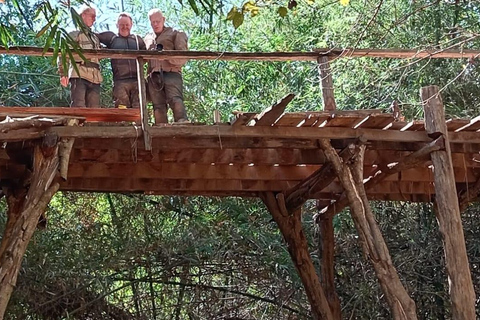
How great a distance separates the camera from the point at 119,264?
865 cm

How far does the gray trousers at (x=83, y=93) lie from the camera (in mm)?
5758

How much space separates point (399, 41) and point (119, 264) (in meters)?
4.08

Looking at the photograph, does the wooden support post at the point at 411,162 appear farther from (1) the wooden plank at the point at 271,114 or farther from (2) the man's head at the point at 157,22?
(2) the man's head at the point at 157,22

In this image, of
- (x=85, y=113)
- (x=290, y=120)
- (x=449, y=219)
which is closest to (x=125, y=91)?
(x=85, y=113)

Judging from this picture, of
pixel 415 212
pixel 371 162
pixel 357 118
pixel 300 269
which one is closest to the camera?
pixel 357 118

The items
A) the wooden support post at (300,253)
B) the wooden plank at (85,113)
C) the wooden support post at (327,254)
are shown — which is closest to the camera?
the wooden plank at (85,113)

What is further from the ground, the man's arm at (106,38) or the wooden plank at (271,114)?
the man's arm at (106,38)

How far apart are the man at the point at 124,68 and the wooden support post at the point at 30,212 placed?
1.27 m

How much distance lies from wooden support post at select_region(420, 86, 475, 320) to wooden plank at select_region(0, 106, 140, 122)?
79.3 inches

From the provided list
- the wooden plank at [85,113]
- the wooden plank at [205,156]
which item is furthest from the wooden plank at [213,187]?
the wooden plank at [85,113]

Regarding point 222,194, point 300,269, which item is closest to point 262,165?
point 222,194

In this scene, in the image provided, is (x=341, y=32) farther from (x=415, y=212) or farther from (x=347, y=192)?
(x=347, y=192)

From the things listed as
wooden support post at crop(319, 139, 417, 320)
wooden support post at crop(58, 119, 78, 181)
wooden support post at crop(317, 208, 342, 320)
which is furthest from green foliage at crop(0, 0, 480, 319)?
wooden support post at crop(58, 119, 78, 181)

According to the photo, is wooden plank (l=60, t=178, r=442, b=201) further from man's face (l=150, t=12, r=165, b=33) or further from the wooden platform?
man's face (l=150, t=12, r=165, b=33)
